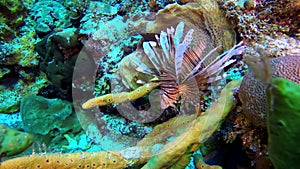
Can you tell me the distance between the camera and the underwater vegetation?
1.38m

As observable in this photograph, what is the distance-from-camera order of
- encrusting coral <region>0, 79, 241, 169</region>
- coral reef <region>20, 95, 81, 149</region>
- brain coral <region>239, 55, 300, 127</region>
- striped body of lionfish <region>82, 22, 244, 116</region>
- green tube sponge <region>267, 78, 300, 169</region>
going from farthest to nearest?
coral reef <region>20, 95, 81, 149</region>, striped body of lionfish <region>82, 22, 244, 116</region>, encrusting coral <region>0, 79, 241, 169</region>, brain coral <region>239, 55, 300, 127</region>, green tube sponge <region>267, 78, 300, 169</region>

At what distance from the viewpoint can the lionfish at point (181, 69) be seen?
1.88 m

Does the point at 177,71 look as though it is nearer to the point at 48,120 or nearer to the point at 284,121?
the point at 284,121

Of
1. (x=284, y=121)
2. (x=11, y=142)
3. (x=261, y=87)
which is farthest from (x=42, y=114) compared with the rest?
(x=284, y=121)

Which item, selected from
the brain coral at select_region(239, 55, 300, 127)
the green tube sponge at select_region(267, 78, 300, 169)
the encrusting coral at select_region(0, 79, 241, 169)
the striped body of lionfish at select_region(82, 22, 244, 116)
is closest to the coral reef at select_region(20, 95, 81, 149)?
the striped body of lionfish at select_region(82, 22, 244, 116)

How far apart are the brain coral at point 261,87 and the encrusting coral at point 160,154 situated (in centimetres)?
17

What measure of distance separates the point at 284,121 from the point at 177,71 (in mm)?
1042

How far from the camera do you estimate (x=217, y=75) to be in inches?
76.5

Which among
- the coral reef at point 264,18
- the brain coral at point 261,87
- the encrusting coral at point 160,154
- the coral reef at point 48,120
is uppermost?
the coral reef at point 264,18

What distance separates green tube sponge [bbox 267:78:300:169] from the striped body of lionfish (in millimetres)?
923

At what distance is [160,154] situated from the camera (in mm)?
1520

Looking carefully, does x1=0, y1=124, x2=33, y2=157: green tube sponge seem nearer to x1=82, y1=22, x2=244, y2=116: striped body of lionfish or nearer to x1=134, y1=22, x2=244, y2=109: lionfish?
x1=82, y1=22, x2=244, y2=116: striped body of lionfish

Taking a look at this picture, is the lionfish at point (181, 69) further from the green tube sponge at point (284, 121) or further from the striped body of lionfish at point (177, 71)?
the green tube sponge at point (284, 121)

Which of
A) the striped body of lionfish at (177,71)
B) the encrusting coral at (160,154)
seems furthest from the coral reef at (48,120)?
the encrusting coral at (160,154)
